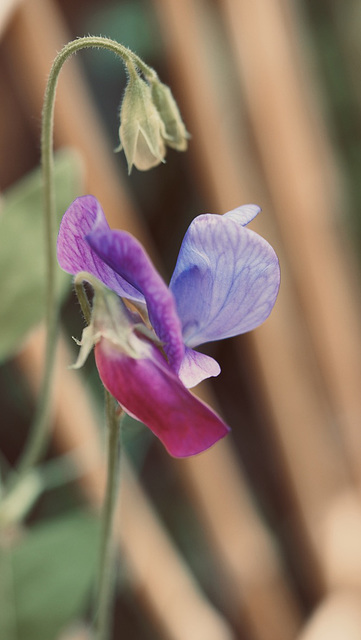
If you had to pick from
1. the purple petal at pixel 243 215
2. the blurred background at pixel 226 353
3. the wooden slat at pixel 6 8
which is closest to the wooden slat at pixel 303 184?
the blurred background at pixel 226 353

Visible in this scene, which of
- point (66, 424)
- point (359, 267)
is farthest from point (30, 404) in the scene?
point (359, 267)

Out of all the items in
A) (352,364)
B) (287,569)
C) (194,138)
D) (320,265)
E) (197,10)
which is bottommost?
(287,569)

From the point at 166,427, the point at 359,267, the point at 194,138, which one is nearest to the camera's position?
the point at 166,427

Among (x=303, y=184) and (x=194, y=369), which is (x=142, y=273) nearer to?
(x=194, y=369)

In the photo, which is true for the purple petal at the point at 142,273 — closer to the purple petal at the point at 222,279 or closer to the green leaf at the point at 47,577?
the purple petal at the point at 222,279

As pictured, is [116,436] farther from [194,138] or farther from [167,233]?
[167,233]

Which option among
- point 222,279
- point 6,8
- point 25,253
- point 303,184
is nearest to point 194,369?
point 222,279

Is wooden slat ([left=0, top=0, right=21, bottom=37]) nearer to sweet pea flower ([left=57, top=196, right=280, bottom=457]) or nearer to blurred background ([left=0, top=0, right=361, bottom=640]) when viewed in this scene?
blurred background ([left=0, top=0, right=361, bottom=640])
